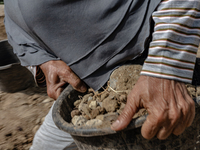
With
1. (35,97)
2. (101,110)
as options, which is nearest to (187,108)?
(101,110)

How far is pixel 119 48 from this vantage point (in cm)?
116

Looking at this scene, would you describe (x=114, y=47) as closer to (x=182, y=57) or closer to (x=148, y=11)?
(x=148, y=11)

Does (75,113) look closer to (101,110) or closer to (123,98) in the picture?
(101,110)

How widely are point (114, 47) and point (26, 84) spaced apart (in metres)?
2.21

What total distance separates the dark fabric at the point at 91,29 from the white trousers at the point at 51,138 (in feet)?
1.60

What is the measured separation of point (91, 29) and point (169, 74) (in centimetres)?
51

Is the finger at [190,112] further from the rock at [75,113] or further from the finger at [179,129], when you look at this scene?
the rock at [75,113]

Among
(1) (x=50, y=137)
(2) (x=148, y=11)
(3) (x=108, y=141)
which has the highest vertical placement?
(2) (x=148, y=11)

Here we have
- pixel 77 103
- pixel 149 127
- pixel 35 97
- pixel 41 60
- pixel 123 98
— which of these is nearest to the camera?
pixel 149 127

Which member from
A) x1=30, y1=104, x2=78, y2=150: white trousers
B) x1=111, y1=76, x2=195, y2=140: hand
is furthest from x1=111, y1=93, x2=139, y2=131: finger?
x1=30, y1=104, x2=78, y2=150: white trousers

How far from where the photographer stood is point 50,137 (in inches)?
58.8

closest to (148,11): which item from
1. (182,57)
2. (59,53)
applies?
(182,57)

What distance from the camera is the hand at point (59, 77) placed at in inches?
49.6

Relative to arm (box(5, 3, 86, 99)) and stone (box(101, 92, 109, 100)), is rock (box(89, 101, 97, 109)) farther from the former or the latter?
arm (box(5, 3, 86, 99))
